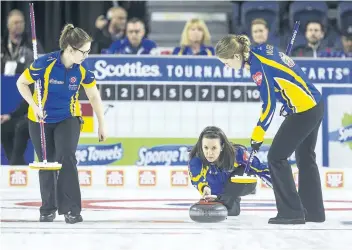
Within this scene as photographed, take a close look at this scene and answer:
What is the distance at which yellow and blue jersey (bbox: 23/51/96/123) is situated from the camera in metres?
6.28

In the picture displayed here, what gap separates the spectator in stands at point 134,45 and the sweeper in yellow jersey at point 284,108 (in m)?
3.93

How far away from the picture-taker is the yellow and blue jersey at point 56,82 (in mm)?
6277

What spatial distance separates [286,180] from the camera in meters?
6.21

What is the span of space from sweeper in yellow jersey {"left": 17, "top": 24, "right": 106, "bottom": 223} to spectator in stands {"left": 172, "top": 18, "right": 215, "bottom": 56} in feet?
11.3

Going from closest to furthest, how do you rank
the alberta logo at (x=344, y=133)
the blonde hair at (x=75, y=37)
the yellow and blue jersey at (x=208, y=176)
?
the blonde hair at (x=75, y=37), the yellow and blue jersey at (x=208, y=176), the alberta logo at (x=344, y=133)

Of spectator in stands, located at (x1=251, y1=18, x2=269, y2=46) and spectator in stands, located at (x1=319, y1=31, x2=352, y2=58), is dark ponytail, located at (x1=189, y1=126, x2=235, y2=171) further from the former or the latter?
spectator in stands, located at (x1=319, y1=31, x2=352, y2=58)

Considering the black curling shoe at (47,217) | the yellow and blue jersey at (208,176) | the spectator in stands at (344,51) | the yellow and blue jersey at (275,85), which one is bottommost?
the black curling shoe at (47,217)

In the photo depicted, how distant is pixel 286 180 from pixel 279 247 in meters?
1.22

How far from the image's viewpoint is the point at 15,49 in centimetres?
1034

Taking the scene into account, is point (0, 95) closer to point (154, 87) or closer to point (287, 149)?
point (154, 87)

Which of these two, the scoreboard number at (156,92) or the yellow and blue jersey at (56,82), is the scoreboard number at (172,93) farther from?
the yellow and blue jersey at (56,82)

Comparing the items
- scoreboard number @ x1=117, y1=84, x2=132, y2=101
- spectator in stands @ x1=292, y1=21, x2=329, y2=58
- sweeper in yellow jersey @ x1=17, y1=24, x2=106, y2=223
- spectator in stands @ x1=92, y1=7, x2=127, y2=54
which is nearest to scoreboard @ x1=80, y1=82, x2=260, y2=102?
scoreboard number @ x1=117, y1=84, x2=132, y2=101

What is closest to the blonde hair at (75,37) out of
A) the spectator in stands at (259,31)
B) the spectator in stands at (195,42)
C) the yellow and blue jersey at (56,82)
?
the yellow and blue jersey at (56,82)

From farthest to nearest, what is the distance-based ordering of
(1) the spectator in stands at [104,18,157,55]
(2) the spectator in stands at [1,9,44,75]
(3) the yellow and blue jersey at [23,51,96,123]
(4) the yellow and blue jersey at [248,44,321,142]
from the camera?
(1) the spectator in stands at [104,18,157,55] < (2) the spectator in stands at [1,9,44,75] < (3) the yellow and blue jersey at [23,51,96,123] < (4) the yellow and blue jersey at [248,44,321,142]
